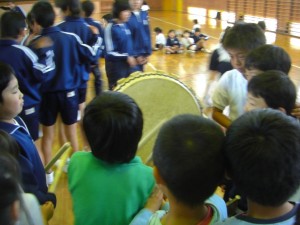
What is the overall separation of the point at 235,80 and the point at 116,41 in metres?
1.75

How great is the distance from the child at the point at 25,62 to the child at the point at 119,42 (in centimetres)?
106

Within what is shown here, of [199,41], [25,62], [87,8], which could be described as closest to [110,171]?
[25,62]

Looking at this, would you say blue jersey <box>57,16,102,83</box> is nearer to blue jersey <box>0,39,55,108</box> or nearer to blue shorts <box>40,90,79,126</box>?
blue shorts <box>40,90,79,126</box>

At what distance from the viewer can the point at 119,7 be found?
326 centimetres

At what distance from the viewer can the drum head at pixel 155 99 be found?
5.61 feet

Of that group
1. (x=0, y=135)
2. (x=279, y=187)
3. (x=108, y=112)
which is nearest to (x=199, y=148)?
(x=279, y=187)

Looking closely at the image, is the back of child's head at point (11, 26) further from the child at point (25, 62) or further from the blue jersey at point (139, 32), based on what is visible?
the blue jersey at point (139, 32)

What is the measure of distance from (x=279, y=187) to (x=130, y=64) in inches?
105

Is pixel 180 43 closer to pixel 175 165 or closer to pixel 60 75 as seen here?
pixel 60 75

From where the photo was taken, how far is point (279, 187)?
30.8 inches

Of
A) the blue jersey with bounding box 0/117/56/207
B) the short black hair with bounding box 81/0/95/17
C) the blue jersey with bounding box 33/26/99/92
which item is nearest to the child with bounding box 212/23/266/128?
the blue jersey with bounding box 0/117/56/207

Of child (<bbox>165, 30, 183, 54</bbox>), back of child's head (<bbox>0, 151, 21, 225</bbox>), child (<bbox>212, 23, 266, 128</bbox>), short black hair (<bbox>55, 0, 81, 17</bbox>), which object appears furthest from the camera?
child (<bbox>165, 30, 183, 54</bbox>)

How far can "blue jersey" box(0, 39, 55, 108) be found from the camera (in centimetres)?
208

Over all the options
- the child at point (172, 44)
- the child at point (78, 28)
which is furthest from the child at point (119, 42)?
the child at point (172, 44)
